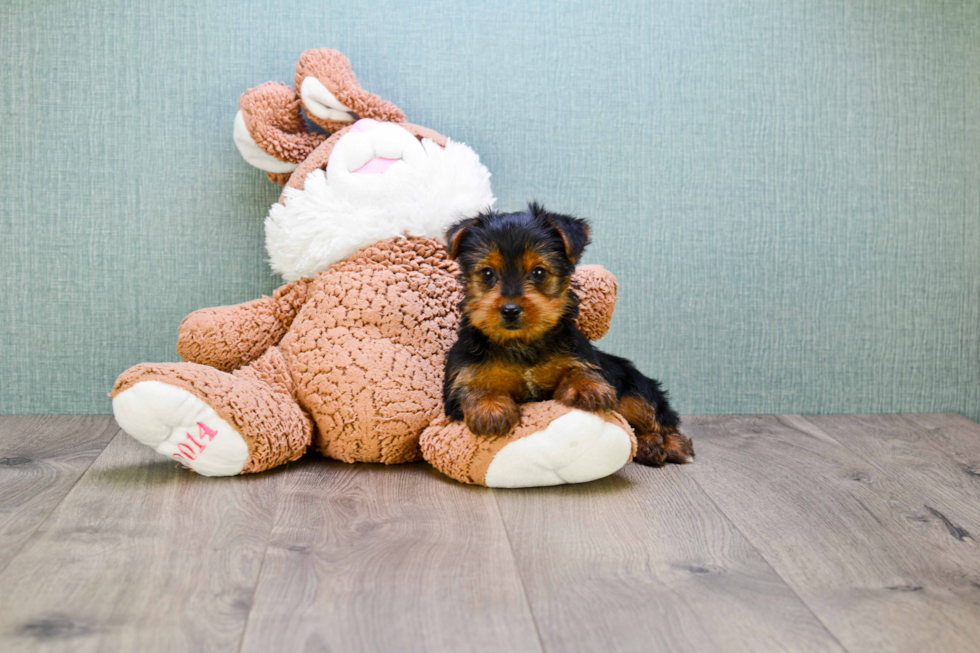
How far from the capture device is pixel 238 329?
7.07 ft

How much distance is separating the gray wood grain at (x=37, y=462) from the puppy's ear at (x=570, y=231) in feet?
4.08

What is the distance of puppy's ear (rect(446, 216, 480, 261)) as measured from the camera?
1841 mm

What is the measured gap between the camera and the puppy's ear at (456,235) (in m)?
1.84

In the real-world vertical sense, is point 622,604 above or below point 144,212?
below

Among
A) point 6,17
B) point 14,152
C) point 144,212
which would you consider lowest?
point 144,212

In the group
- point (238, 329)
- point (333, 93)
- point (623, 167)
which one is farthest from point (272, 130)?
point (623, 167)

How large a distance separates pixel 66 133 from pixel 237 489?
1341mm

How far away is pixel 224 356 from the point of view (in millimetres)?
2141

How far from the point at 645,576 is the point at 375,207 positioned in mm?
1208

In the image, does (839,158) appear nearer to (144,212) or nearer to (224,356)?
(224,356)

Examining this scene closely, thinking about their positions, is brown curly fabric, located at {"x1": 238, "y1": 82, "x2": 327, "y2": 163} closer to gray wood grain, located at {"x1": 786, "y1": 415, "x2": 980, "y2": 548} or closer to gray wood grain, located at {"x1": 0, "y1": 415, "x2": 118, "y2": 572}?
gray wood grain, located at {"x1": 0, "y1": 415, "x2": 118, "y2": 572}

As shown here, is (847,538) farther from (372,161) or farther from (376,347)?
(372,161)

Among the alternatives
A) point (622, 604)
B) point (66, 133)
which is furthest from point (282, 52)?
point (622, 604)

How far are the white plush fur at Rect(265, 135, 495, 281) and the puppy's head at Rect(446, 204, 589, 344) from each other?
0.33m
